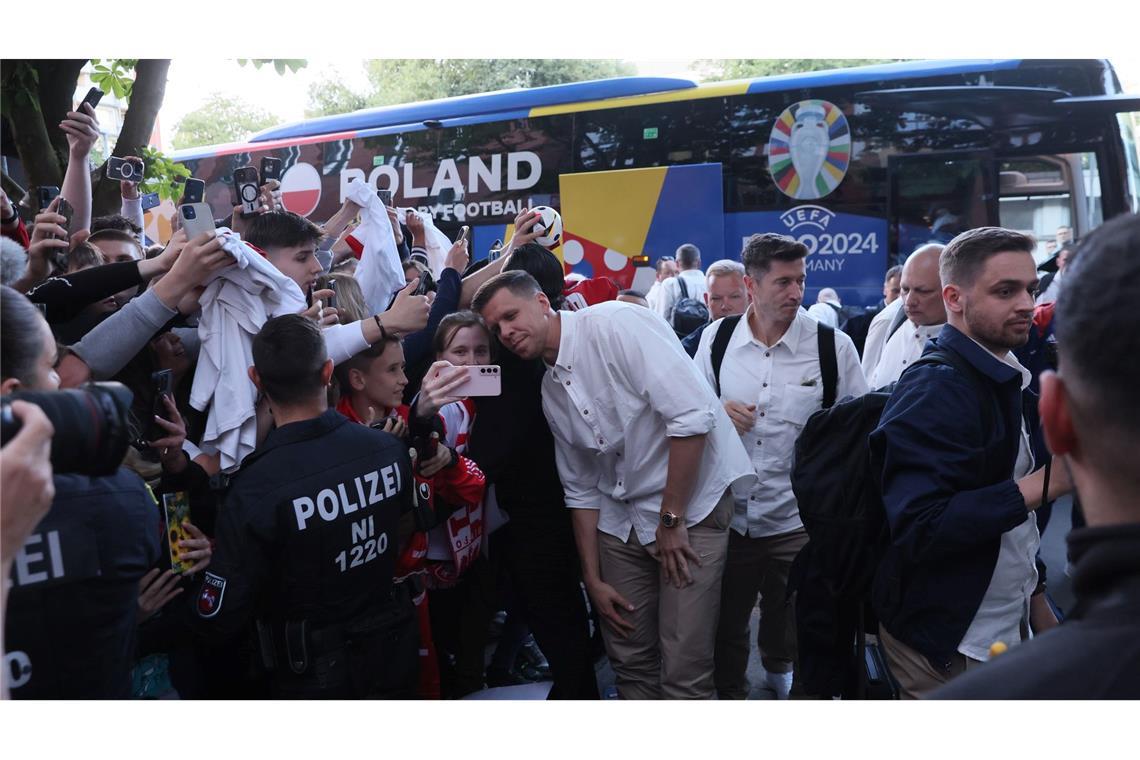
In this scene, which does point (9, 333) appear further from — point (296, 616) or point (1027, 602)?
point (1027, 602)

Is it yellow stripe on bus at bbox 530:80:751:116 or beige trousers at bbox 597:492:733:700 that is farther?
yellow stripe on bus at bbox 530:80:751:116

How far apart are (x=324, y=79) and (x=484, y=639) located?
258 inches

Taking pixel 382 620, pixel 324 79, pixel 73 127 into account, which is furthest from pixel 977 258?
pixel 324 79

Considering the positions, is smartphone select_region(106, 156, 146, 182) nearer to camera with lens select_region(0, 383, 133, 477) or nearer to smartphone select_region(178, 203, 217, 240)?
smartphone select_region(178, 203, 217, 240)

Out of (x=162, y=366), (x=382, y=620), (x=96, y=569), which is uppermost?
(x=162, y=366)

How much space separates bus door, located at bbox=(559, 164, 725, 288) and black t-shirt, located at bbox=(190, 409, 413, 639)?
8005mm

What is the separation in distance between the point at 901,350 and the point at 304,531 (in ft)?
10.1

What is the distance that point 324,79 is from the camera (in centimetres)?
872

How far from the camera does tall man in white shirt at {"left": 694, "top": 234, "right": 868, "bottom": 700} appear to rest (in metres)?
3.87

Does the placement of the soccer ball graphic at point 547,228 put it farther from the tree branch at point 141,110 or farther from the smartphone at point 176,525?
the tree branch at point 141,110

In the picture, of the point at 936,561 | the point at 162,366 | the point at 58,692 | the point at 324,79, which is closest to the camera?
the point at 58,692

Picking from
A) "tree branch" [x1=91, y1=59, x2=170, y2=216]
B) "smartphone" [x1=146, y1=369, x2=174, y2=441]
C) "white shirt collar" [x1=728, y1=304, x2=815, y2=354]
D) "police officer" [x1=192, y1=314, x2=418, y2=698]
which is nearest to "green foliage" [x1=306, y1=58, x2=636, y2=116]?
"tree branch" [x1=91, y1=59, x2=170, y2=216]

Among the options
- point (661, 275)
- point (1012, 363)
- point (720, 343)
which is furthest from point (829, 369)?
point (661, 275)

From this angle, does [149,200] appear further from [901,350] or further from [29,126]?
[901,350]
